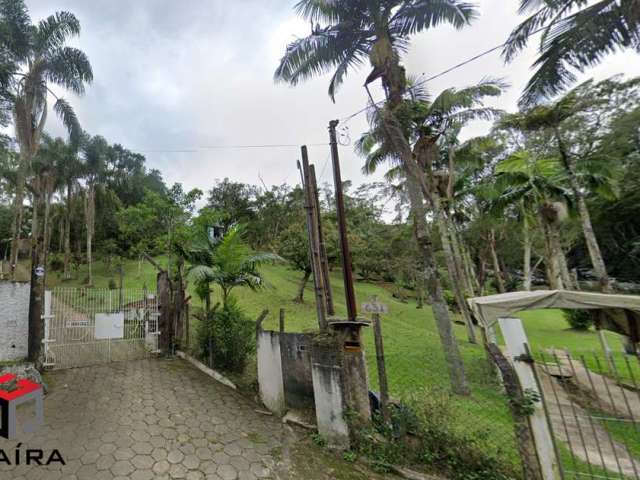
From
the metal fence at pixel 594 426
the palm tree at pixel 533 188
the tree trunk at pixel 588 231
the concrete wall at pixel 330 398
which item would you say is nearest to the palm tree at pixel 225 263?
the concrete wall at pixel 330 398

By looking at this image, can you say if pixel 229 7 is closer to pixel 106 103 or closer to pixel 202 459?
pixel 106 103

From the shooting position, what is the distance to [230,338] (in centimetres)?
616

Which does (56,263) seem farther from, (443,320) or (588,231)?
(588,231)

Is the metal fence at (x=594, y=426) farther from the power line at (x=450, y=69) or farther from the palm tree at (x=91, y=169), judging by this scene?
the palm tree at (x=91, y=169)

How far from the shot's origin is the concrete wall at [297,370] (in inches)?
176

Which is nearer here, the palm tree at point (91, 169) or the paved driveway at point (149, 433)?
the paved driveway at point (149, 433)

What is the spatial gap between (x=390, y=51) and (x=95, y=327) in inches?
381

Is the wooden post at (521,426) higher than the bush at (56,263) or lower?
lower

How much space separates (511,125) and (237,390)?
1200cm

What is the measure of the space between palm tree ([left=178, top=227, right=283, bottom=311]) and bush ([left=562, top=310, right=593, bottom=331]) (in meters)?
14.8

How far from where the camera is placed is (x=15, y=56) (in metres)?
8.16

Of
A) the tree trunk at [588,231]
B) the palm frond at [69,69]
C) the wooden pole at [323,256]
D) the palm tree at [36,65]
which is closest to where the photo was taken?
the wooden pole at [323,256]

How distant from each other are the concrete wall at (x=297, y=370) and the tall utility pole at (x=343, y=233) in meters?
0.82

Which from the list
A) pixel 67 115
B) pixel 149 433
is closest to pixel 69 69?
pixel 67 115
